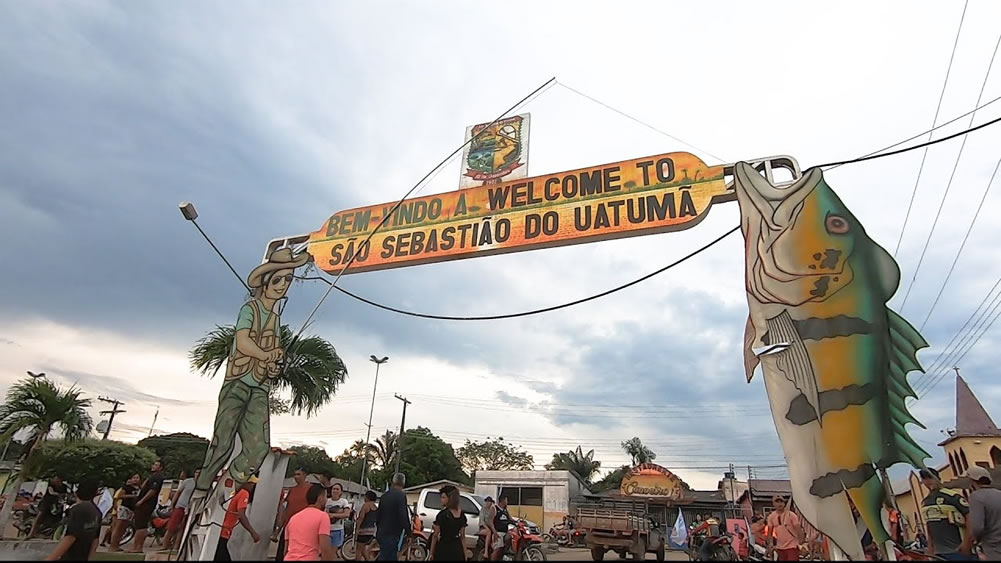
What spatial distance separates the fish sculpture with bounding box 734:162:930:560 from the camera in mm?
5066

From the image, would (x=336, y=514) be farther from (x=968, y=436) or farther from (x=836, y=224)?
(x=968, y=436)

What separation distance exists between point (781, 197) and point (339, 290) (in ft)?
20.8

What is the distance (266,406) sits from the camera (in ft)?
26.9

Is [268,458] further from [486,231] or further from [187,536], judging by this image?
[486,231]

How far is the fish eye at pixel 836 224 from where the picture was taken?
230 inches

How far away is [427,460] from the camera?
1693 inches

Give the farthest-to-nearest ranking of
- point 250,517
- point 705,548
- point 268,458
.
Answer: point 705,548 → point 268,458 → point 250,517

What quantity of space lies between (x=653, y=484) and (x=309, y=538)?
25.0m

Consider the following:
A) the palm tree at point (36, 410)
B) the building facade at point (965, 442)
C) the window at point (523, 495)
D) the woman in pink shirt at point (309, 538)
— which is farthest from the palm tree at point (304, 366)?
the building facade at point (965, 442)

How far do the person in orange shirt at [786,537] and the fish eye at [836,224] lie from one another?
13.8ft

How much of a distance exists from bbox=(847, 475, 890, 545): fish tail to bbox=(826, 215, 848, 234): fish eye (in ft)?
8.28

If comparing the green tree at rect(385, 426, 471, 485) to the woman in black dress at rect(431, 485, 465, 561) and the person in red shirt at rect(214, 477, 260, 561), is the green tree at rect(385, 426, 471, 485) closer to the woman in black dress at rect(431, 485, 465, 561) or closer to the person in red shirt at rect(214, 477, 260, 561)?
the person in red shirt at rect(214, 477, 260, 561)

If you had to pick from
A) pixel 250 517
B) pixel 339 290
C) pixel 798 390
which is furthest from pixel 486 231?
pixel 250 517

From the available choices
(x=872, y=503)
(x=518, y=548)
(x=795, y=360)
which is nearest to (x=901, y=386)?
(x=795, y=360)
